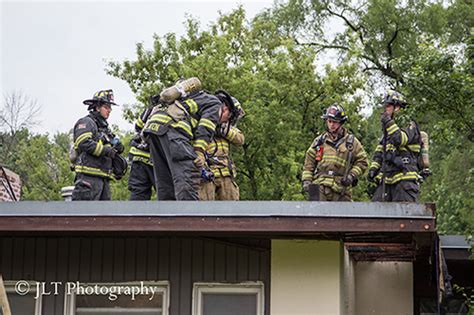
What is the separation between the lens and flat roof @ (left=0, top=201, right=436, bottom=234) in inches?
304

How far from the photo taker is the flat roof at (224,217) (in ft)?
25.3

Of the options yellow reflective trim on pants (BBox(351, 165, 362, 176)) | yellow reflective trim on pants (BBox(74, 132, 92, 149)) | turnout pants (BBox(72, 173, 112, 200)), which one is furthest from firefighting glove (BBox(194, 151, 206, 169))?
yellow reflective trim on pants (BBox(351, 165, 362, 176))

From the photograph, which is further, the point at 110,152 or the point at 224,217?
the point at 110,152

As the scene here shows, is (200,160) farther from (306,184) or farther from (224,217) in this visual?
(224,217)

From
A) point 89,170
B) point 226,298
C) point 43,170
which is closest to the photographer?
point 226,298

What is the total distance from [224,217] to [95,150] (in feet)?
10.1

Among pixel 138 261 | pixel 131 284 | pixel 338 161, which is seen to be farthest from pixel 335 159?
pixel 131 284

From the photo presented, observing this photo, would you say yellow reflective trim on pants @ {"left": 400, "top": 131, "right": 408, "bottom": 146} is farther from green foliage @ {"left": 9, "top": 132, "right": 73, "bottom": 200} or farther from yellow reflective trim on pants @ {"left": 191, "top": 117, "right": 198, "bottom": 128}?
green foliage @ {"left": 9, "top": 132, "right": 73, "bottom": 200}

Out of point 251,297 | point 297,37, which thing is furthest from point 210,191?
point 297,37

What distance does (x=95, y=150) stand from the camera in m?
10.5

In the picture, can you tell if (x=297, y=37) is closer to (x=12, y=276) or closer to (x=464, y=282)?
(x=464, y=282)

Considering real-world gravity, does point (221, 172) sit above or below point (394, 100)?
below

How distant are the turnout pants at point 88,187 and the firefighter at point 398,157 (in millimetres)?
2960

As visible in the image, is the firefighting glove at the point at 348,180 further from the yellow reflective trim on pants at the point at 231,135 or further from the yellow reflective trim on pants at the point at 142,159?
the yellow reflective trim on pants at the point at 142,159
